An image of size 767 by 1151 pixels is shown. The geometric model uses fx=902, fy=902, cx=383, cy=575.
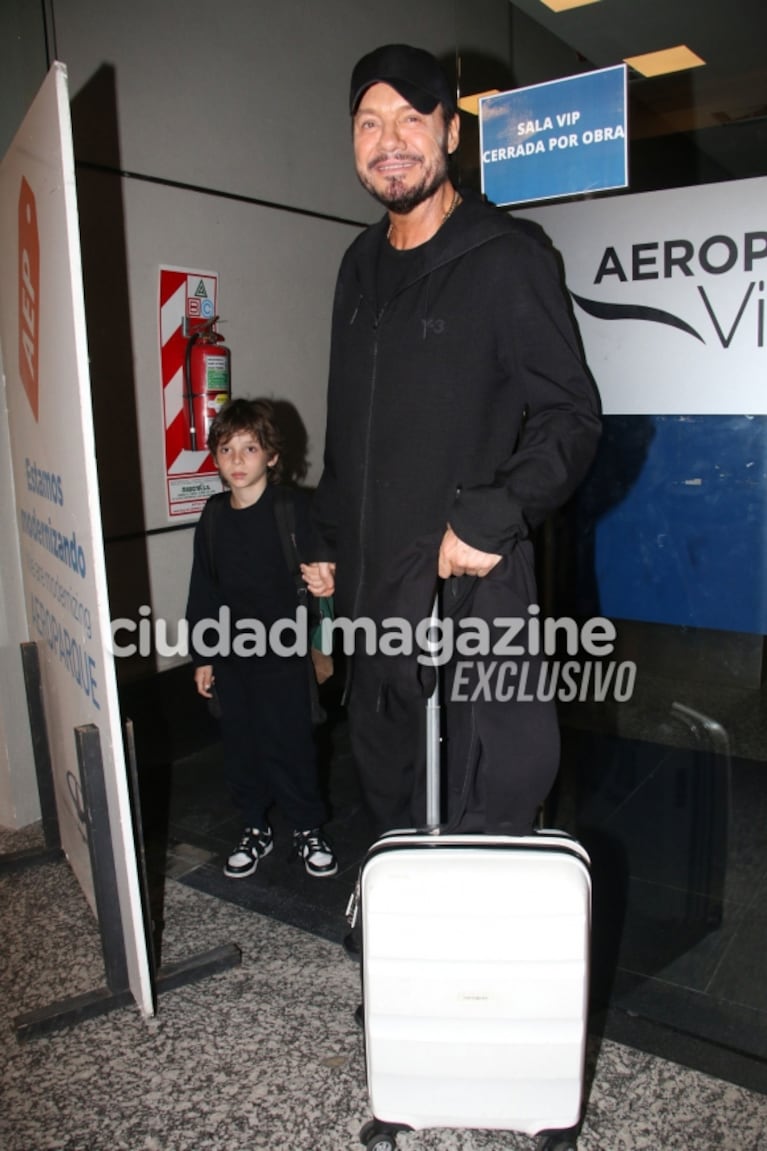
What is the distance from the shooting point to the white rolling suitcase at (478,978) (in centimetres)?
145

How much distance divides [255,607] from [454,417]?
114 centimetres

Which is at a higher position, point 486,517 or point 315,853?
point 486,517

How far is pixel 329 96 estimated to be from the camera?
3893 millimetres

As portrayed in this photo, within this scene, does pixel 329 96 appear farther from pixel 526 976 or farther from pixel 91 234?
pixel 526 976

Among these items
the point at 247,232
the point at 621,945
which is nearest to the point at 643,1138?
the point at 621,945

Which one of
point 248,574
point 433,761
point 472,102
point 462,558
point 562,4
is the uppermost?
point 562,4

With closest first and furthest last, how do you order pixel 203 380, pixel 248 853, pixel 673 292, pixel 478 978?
pixel 478 978
pixel 673 292
pixel 248 853
pixel 203 380

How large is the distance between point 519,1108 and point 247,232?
3120 millimetres

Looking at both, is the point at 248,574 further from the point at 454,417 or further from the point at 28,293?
the point at 454,417

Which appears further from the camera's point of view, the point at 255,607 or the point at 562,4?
the point at 255,607

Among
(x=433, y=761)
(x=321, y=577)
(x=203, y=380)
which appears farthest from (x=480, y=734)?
(x=203, y=380)

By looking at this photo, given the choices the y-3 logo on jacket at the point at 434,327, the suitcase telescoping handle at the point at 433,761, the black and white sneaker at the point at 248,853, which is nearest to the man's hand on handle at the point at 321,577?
the suitcase telescoping handle at the point at 433,761

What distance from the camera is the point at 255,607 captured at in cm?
259

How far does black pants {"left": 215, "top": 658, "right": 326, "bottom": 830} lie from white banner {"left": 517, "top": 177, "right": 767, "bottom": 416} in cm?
126
